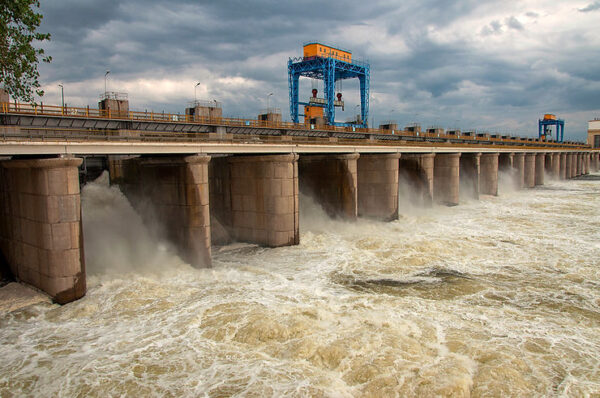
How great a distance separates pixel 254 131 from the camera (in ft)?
122

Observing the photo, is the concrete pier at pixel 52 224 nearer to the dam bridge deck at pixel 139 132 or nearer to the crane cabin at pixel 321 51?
the dam bridge deck at pixel 139 132

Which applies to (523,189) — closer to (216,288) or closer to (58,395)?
(216,288)

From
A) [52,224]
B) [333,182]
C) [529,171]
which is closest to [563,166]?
[529,171]

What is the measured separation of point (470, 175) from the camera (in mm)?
52188

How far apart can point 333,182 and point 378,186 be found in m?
5.11

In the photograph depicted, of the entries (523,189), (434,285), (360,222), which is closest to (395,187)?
(360,222)

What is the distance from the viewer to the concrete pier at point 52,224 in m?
16.2

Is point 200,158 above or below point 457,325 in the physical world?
above

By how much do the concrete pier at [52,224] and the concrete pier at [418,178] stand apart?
107 feet

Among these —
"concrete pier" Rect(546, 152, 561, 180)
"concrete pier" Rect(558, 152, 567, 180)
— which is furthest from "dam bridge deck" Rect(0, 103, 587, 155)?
"concrete pier" Rect(558, 152, 567, 180)

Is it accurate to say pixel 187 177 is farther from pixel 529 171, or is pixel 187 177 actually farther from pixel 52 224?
pixel 529 171

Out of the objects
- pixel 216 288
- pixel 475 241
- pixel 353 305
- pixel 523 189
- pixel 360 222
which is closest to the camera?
pixel 353 305

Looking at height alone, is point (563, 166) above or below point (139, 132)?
below

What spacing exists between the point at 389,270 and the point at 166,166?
1293cm
